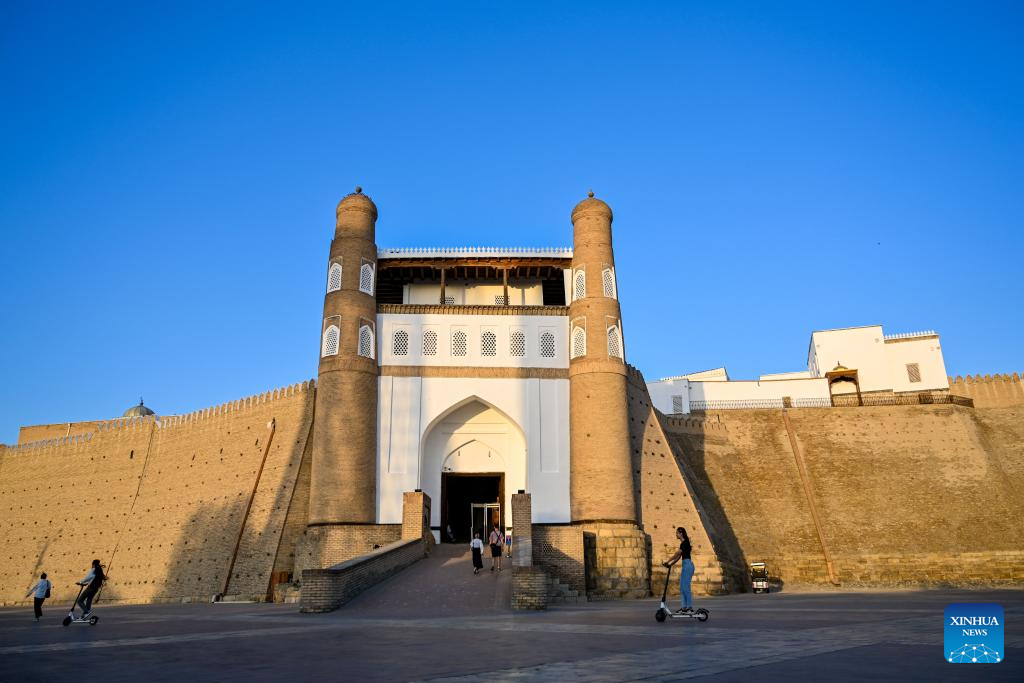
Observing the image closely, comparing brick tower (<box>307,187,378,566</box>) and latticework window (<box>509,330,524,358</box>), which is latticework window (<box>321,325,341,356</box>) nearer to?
brick tower (<box>307,187,378,566</box>)

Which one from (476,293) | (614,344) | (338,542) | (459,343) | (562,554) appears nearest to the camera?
(562,554)

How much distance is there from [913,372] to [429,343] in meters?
24.1

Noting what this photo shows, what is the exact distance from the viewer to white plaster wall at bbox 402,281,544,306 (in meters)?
26.2

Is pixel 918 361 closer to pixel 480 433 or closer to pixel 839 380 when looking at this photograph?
pixel 839 380

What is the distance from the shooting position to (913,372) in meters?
36.3

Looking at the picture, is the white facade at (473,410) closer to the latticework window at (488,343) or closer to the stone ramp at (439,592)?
the latticework window at (488,343)

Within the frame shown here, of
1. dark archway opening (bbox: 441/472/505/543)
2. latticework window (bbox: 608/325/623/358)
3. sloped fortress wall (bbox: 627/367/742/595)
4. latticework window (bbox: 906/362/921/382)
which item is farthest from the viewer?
latticework window (bbox: 906/362/921/382)

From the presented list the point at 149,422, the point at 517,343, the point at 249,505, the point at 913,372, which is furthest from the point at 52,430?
the point at 913,372

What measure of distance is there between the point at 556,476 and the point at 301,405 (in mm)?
8848

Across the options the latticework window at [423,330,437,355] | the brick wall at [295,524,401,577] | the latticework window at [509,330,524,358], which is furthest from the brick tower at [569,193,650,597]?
the brick wall at [295,524,401,577]

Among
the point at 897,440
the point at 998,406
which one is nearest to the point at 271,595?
the point at 897,440

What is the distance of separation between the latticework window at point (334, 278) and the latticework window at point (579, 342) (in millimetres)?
7009

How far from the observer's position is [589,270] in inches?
934

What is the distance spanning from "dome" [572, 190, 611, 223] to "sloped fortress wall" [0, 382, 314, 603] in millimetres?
10302
